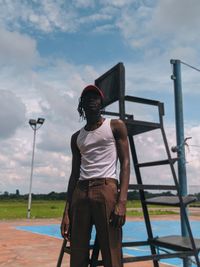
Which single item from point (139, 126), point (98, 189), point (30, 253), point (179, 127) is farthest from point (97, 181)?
point (30, 253)

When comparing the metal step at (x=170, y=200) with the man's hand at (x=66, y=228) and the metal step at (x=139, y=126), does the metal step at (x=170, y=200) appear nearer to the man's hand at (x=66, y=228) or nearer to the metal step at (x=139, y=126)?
the metal step at (x=139, y=126)

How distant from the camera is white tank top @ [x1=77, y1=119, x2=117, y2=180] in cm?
261

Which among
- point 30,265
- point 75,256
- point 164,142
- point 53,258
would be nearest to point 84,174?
point 75,256

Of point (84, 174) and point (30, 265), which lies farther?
point (30, 265)

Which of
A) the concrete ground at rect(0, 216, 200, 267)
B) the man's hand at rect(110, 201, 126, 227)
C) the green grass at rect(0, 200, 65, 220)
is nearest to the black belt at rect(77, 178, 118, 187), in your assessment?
the man's hand at rect(110, 201, 126, 227)

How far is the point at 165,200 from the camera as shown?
3.33 metres

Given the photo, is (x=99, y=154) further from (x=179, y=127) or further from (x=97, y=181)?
(x=179, y=127)

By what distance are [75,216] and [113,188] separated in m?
0.35

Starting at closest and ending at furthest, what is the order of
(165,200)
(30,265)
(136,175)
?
(165,200), (136,175), (30,265)

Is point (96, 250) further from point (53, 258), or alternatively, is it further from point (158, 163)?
point (53, 258)

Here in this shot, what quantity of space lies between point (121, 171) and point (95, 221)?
377 millimetres

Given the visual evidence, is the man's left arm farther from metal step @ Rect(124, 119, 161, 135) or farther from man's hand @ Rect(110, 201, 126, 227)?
metal step @ Rect(124, 119, 161, 135)

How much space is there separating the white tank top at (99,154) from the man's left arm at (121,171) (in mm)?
37

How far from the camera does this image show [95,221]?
2.57 metres
